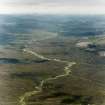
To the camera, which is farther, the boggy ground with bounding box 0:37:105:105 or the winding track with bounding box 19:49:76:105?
the boggy ground with bounding box 0:37:105:105

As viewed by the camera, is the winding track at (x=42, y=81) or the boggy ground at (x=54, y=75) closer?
the winding track at (x=42, y=81)

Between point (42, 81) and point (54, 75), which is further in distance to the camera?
point (54, 75)

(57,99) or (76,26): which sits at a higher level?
(76,26)

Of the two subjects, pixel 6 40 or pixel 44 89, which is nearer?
pixel 44 89

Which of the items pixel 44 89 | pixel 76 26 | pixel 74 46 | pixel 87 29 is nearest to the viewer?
pixel 44 89

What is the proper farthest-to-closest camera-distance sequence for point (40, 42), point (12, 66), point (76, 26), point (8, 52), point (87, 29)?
point (76, 26) → point (87, 29) → point (40, 42) → point (8, 52) → point (12, 66)

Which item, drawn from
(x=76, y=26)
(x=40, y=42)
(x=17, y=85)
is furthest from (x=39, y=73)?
(x=76, y=26)

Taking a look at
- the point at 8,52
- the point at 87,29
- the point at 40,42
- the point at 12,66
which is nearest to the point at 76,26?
the point at 87,29

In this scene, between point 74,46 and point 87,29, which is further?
point 87,29

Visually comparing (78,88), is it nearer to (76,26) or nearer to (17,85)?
(17,85)

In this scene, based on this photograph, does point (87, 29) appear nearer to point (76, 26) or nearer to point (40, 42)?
point (76, 26)
